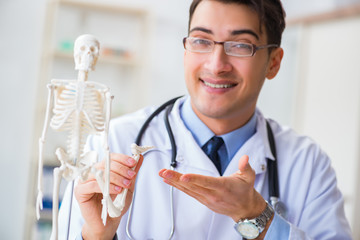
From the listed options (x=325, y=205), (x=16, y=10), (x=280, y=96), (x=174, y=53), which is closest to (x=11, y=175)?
(x=16, y=10)

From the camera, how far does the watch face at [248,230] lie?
0.98 meters

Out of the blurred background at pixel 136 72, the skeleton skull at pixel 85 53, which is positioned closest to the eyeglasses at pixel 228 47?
the skeleton skull at pixel 85 53

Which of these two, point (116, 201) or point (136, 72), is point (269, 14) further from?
point (136, 72)

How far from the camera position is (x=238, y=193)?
0.91 metres

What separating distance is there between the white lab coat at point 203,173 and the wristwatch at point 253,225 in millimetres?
132

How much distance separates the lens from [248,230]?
99 centimetres

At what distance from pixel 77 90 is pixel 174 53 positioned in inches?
111

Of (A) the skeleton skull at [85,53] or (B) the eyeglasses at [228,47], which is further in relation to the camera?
(B) the eyeglasses at [228,47]

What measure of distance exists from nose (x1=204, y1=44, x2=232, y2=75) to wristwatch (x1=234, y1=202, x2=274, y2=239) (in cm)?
39

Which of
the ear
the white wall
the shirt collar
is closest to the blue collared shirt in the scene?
the shirt collar

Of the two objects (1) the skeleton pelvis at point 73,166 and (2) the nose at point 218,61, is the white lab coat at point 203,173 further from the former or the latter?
(1) the skeleton pelvis at point 73,166

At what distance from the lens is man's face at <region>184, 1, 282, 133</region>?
1.19m

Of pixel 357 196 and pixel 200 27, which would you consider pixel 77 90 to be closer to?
pixel 200 27

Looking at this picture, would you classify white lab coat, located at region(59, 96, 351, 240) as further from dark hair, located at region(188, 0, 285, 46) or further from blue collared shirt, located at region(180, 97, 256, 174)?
dark hair, located at region(188, 0, 285, 46)
